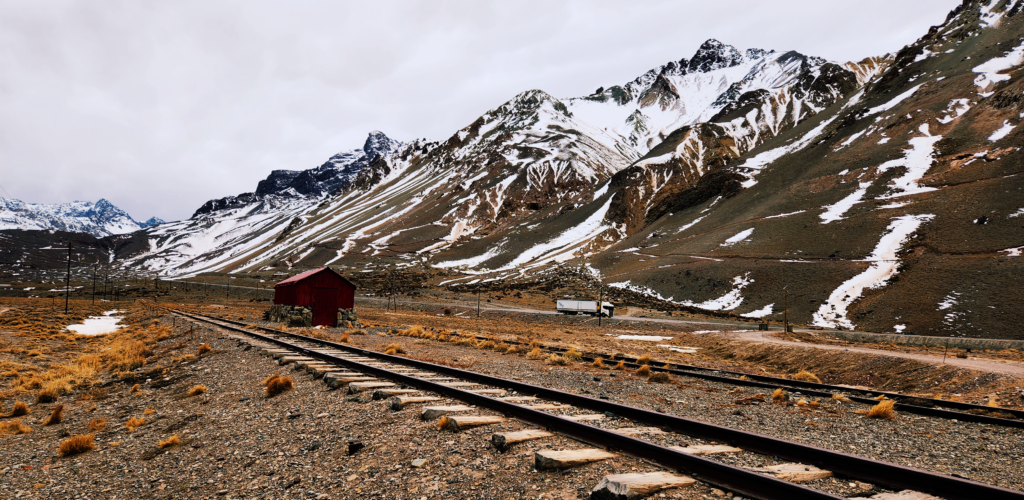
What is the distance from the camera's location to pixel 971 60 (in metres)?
117

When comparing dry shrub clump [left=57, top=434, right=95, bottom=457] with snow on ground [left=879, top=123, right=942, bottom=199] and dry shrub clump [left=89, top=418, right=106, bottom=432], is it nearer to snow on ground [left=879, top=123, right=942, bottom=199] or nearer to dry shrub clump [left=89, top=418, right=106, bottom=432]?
dry shrub clump [left=89, top=418, right=106, bottom=432]

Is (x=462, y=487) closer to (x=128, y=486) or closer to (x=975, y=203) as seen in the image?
(x=128, y=486)

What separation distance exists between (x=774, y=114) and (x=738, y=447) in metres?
224

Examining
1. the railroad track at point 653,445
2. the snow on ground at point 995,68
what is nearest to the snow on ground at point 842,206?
the snow on ground at point 995,68

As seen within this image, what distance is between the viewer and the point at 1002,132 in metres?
82.3

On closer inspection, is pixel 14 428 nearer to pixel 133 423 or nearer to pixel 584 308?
pixel 133 423

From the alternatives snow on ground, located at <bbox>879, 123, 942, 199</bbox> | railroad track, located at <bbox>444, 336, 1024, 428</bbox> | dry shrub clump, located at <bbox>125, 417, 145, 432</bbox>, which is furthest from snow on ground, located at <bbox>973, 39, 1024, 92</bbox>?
dry shrub clump, located at <bbox>125, 417, 145, 432</bbox>

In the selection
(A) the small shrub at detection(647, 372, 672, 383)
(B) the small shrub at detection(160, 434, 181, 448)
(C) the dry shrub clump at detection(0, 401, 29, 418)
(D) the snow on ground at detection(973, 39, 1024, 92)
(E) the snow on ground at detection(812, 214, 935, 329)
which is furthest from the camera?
(D) the snow on ground at detection(973, 39, 1024, 92)

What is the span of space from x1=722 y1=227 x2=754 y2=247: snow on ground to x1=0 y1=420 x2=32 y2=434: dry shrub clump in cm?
8495

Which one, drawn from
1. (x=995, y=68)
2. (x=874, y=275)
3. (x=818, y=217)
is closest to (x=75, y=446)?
(x=874, y=275)

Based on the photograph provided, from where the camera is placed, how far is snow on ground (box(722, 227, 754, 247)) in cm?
8125

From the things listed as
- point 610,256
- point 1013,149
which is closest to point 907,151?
point 1013,149

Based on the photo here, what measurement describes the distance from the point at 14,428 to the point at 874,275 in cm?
7378

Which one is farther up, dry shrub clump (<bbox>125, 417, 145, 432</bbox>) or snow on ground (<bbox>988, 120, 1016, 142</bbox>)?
snow on ground (<bbox>988, 120, 1016, 142</bbox>)
